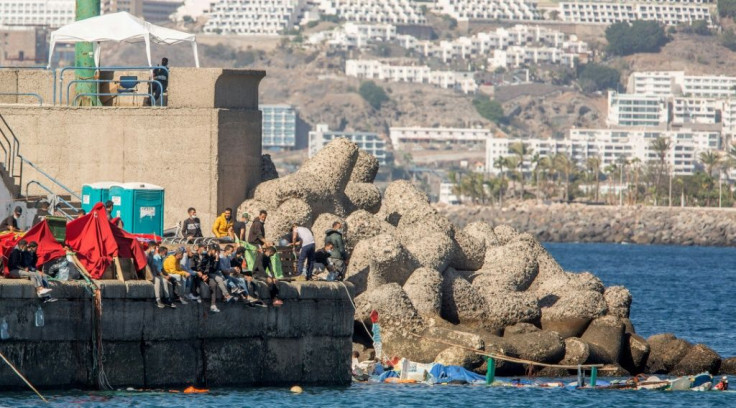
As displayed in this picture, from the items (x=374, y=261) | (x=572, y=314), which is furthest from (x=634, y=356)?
(x=374, y=261)

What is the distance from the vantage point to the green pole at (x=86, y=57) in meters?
36.6

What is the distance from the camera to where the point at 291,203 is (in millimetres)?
34219

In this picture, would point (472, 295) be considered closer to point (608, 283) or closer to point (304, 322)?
point (304, 322)

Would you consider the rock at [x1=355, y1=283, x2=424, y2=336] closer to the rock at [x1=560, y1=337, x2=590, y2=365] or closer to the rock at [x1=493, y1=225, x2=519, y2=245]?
the rock at [x1=560, y1=337, x2=590, y2=365]

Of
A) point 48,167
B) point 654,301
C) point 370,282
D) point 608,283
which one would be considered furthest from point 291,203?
point 608,283

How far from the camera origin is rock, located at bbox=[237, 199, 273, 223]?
34381mm

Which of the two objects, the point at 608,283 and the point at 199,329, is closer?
the point at 199,329

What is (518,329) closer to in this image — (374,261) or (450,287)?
(450,287)

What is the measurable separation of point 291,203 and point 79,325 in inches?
371

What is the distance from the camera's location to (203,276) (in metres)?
26.9

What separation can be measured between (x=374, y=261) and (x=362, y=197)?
3998mm

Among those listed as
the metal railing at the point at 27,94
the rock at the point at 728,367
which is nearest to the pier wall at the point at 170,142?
the metal railing at the point at 27,94

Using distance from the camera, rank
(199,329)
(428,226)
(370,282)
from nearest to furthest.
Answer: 1. (199,329)
2. (370,282)
3. (428,226)

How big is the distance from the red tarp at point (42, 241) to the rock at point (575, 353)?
472 inches
